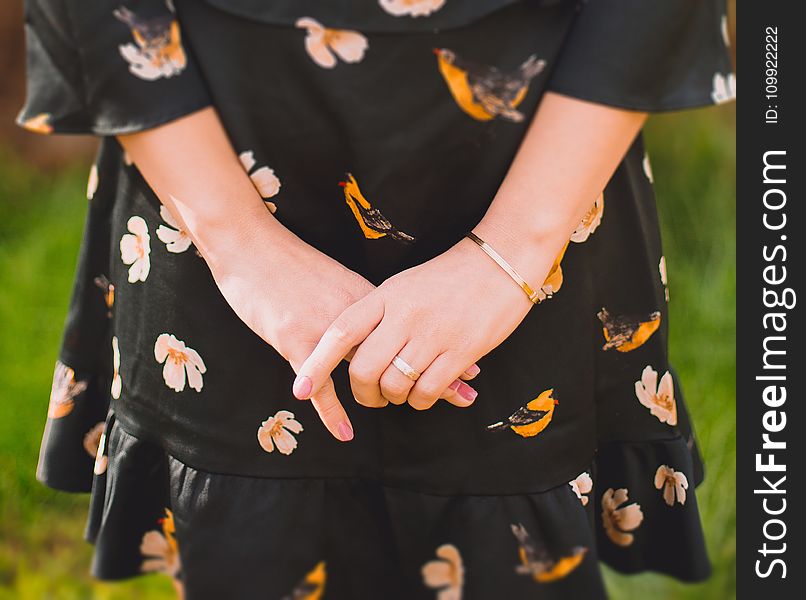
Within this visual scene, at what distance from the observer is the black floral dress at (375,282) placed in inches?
31.7

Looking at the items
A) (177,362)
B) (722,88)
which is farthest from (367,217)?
(722,88)

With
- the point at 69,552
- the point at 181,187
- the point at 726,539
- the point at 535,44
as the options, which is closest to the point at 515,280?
the point at 535,44

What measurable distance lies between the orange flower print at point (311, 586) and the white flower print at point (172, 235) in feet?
1.30

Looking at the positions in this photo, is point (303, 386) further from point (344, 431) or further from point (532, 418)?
point (532, 418)

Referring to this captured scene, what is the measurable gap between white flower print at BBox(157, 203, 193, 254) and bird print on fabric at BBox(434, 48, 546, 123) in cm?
33

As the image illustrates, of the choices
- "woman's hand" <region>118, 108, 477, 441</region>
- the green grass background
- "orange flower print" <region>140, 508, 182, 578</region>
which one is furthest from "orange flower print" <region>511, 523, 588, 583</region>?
the green grass background

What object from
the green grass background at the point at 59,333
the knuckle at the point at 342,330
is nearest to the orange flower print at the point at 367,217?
the knuckle at the point at 342,330

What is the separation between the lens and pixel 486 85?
810 millimetres

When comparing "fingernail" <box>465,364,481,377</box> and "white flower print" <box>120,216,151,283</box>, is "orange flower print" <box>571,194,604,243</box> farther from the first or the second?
"white flower print" <box>120,216,151,283</box>

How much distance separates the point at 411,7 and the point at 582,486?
56 centimetres

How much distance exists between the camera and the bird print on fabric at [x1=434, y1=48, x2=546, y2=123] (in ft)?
2.63

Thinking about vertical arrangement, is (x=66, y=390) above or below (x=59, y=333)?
above

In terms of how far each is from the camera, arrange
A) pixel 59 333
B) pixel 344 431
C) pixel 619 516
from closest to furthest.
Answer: pixel 344 431 → pixel 619 516 → pixel 59 333
